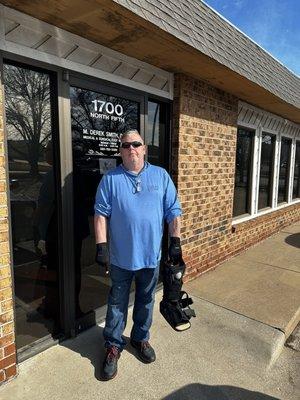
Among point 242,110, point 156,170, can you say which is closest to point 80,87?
point 156,170

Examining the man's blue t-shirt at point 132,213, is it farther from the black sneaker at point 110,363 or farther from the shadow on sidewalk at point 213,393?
the shadow on sidewalk at point 213,393

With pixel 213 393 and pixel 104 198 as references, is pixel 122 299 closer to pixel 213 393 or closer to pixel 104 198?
pixel 104 198

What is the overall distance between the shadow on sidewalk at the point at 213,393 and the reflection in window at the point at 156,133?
7.98ft

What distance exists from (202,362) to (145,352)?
19.5 inches

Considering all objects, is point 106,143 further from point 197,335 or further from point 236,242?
point 236,242

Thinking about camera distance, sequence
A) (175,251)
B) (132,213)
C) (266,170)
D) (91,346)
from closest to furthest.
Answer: (132,213), (175,251), (91,346), (266,170)

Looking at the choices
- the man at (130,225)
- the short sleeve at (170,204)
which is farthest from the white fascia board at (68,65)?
the short sleeve at (170,204)

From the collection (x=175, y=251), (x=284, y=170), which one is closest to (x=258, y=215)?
(x=284, y=170)

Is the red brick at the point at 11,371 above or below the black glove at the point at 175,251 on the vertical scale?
below

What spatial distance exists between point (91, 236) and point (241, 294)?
2028 millimetres

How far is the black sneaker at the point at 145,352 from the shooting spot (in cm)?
278

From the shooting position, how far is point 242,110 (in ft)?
18.3

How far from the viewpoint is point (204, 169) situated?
15.1ft

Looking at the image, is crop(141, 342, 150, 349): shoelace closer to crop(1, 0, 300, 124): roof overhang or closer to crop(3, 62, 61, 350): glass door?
crop(3, 62, 61, 350): glass door
